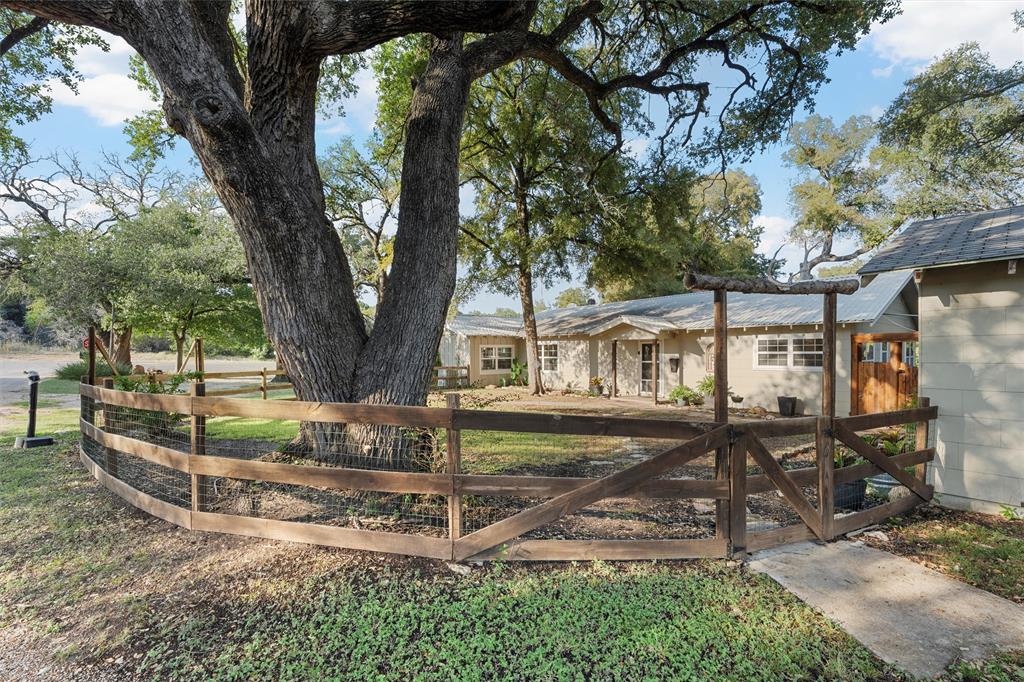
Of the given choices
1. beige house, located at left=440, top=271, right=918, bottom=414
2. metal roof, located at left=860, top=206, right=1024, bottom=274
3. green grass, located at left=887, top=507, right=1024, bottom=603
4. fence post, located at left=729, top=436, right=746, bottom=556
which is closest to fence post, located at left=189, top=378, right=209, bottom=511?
fence post, located at left=729, top=436, right=746, bottom=556

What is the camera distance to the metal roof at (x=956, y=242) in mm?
4723

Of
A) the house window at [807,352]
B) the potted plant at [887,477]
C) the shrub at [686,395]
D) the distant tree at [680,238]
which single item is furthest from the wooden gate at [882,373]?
the potted plant at [887,477]

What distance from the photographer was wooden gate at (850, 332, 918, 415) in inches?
445

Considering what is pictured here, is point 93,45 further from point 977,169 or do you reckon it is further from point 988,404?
point 977,169

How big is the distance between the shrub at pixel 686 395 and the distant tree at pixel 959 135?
9735mm

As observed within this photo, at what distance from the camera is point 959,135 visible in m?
14.8

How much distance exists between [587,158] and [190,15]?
987 cm

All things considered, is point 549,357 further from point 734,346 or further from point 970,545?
point 970,545

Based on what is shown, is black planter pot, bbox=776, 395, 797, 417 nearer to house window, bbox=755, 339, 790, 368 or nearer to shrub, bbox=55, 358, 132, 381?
house window, bbox=755, 339, 790, 368

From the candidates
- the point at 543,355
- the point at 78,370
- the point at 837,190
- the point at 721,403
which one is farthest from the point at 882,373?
the point at 78,370

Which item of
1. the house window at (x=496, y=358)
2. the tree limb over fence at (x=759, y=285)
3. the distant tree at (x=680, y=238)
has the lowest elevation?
the house window at (x=496, y=358)

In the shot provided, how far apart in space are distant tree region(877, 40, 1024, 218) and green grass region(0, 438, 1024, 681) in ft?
53.8

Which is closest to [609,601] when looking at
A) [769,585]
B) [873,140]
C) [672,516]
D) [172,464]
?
[769,585]

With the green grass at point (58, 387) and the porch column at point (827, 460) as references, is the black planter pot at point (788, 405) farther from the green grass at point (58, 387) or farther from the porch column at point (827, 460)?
the green grass at point (58, 387)
